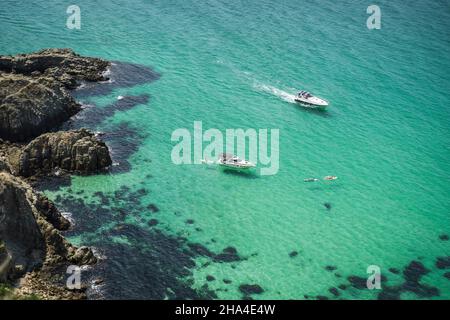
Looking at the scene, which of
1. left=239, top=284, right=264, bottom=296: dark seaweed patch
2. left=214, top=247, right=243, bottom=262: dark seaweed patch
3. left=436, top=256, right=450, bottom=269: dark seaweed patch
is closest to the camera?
left=239, top=284, right=264, bottom=296: dark seaweed patch

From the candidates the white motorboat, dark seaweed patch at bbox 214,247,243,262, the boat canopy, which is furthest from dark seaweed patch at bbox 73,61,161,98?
dark seaweed patch at bbox 214,247,243,262

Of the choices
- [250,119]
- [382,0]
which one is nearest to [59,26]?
[250,119]

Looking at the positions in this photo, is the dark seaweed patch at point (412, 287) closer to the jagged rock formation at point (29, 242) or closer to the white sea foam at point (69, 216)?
the jagged rock formation at point (29, 242)

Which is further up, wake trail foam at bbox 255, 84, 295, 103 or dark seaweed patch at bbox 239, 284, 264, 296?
wake trail foam at bbox 255, 84, 295, 103

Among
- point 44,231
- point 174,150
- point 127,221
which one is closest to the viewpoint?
point 44,231

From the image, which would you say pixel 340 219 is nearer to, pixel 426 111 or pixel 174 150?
pixel 174 150

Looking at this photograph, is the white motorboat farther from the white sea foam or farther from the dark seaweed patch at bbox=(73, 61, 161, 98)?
the dark seaweed patch at bbox=(73, 61, 161, 98)

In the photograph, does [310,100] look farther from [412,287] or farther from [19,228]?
[19,228]

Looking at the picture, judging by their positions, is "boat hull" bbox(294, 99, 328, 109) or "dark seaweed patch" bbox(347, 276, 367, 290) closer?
"dark seaweed patch" bbox(347, 276, 367, 290)
